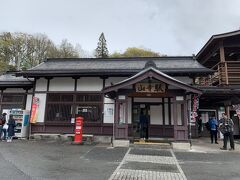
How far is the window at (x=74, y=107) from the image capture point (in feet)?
44.8

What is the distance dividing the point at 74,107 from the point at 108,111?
2.25 meters

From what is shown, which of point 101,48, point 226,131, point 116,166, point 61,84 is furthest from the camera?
point 101,48

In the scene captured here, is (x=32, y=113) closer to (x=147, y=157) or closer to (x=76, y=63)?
(x=76, y=63)

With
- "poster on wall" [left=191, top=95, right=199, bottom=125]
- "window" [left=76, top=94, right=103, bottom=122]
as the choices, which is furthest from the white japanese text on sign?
"window" [left=76, top=94, right=103, bottom=122]

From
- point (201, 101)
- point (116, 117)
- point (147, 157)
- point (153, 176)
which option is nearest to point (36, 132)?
point (116, 117)

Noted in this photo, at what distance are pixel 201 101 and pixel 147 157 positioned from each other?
8721 millimetres

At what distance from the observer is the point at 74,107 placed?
1384 centimetres

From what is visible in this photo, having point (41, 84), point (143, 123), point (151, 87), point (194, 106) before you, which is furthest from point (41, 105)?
point (194, 106)

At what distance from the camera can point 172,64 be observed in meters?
15.1

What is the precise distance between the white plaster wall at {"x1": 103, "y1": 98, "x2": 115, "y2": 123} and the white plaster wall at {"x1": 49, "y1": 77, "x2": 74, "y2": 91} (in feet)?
8.51

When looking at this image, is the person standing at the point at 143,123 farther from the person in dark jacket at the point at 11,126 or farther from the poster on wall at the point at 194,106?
the person in dark jacket at the point at 11,126

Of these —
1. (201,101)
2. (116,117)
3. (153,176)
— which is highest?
(201,101)

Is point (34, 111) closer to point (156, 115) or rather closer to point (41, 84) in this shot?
point (41, 84)

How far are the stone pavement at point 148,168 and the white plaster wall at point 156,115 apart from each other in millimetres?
4359
